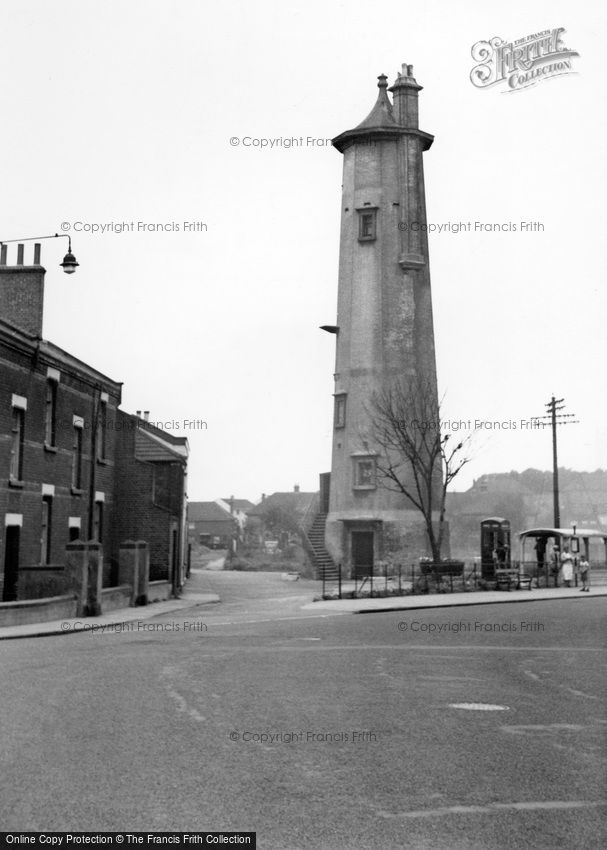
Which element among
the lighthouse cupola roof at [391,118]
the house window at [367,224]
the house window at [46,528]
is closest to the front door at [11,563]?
the house window at [46,528]

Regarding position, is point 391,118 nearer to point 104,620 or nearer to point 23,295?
point 23,295

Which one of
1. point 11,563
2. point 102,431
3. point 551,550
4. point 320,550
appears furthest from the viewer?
point 551,550

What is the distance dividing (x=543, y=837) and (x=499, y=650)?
39.7ft

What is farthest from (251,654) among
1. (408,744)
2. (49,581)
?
(49,581)

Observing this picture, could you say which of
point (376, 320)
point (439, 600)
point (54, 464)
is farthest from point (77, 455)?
point (376, 320)

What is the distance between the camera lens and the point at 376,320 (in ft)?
181

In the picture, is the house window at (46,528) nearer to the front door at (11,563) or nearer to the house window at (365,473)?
the front door at (11,563)

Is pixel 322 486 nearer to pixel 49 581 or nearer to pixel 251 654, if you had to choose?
pixel 49 581

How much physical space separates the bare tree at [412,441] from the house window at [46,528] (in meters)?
23.1

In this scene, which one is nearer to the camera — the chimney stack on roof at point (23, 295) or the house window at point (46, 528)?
the chimney stack on roof at point (23, 295)

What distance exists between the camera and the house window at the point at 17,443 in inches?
1191

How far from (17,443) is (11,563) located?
3459mm

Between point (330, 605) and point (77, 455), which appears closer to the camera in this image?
point (330, 605)

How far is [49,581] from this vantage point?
29.8 m
